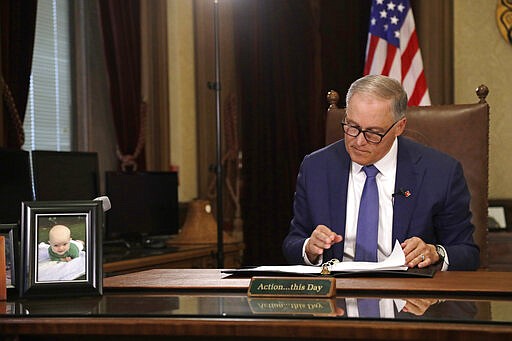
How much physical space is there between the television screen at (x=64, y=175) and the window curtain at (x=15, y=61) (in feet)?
1.05

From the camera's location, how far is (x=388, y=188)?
289 centimetres

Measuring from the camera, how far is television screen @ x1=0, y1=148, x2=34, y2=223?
3783mm

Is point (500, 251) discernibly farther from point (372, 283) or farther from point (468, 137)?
point (372, 283)

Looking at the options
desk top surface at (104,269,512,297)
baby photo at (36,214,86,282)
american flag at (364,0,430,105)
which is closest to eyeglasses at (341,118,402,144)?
desk top surface at (104,269,512,297)

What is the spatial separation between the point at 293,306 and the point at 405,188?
3.86ft

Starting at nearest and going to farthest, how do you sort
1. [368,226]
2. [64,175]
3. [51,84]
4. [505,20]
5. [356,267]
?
[356,267]
[368,226]
[64,175]
[51,84]
[505,20]

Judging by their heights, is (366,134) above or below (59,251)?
above

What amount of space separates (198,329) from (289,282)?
0.31 metres

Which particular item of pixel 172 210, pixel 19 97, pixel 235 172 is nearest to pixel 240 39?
pixel 235 172

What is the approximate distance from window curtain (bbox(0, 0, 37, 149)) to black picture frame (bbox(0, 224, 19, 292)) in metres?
2.39

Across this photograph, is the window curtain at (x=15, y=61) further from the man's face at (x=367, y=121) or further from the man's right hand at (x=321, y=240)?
the man's right hand at (x=321, y=240)

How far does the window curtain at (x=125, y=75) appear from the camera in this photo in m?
5.30

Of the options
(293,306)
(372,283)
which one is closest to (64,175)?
(372,283)

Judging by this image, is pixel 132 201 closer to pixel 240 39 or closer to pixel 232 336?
pixel 240 39
